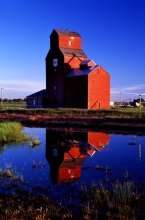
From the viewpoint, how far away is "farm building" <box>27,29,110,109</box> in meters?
44.8

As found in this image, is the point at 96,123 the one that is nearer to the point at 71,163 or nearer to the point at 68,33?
the point at 71,163

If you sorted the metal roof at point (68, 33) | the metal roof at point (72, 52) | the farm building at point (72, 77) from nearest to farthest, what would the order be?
1. the farm building at point (72, 77)
2. the metal roof at point (72, 52)
3. the metal roof at point (68, 33)

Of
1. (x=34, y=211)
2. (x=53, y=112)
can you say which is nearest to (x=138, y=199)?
(x=34, y=211)

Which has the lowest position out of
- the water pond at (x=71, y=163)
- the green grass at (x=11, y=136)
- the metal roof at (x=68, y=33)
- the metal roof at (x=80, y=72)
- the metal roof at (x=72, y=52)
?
the water pond at (x=71, y=163)

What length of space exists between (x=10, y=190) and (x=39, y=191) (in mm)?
788

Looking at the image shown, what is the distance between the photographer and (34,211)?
Result: 612cm

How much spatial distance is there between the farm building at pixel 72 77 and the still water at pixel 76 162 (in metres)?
26.6

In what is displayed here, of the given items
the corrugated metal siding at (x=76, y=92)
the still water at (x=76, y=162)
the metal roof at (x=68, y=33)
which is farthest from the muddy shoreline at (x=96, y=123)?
the metal roof at (x=68, y=33)

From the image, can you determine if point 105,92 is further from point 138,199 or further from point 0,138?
point 138,199

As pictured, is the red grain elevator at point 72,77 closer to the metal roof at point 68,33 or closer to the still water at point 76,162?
the metal roof at point 68,33

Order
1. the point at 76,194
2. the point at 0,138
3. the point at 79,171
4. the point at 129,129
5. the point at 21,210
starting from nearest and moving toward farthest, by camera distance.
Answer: the point at 21,210, the point at 76,194, the point at 79,171, the point at 0,138, the point at 129,129

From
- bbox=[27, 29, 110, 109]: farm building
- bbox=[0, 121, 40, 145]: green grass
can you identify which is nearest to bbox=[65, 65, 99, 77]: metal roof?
bbox=[27, 29, 110, 109]: farm building

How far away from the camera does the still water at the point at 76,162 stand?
9533 millimetres

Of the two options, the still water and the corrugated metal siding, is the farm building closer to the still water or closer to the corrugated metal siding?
the corrugated metal siding
